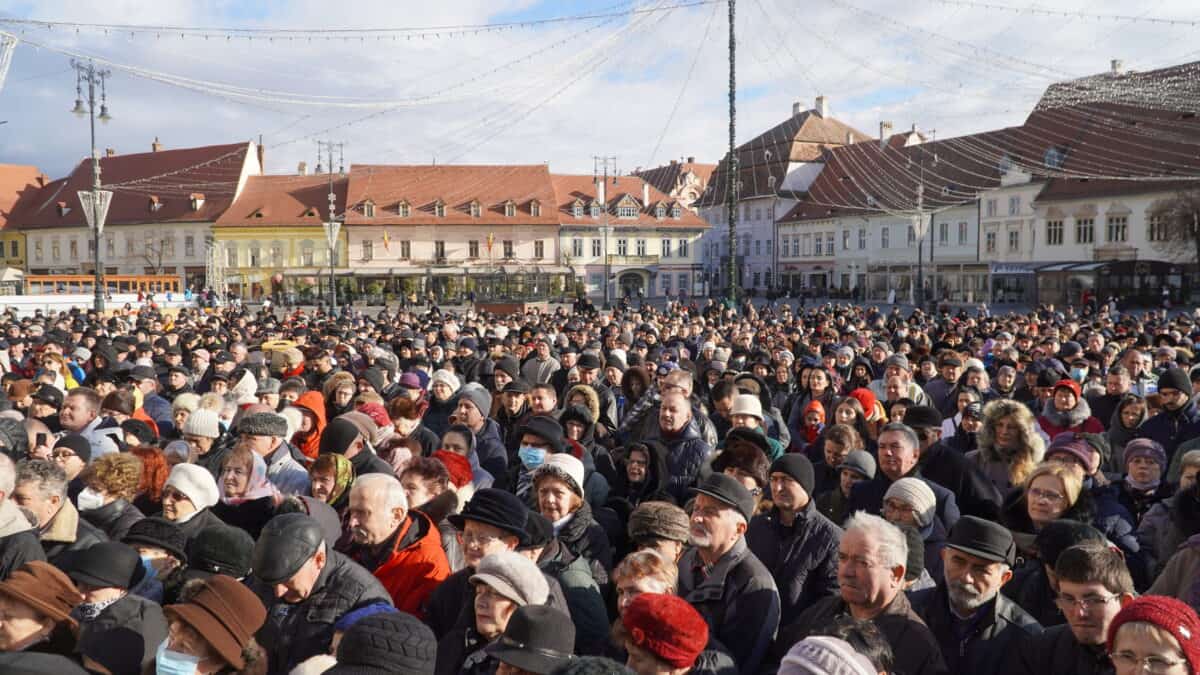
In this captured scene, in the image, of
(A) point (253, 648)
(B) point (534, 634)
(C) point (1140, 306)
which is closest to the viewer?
(B) point (534, 634)

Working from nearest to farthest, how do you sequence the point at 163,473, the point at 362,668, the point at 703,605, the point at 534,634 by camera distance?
1. the point at 362,668
2. the point at 534,634
3. the point at 703,605
4. the point at 163,473

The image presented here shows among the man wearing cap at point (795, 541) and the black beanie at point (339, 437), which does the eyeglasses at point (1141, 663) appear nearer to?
the man wearing cap at point (795, 541)

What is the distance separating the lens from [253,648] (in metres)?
3.14

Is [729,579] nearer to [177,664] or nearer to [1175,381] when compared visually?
[177,664]

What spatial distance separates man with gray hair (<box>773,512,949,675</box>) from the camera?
3.51 meters

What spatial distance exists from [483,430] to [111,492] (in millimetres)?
3026

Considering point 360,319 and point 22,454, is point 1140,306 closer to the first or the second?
point 360,319

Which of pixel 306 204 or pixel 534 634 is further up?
pixel 306 204

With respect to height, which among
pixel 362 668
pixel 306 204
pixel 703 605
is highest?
pixel 306 204

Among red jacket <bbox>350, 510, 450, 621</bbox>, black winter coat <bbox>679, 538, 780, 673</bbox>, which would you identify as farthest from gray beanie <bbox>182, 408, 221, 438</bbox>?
black winter coat <bbox>679, 538, 780, 673</bbox>

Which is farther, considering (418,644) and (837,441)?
(837,441)

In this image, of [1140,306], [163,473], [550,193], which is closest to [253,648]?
[163,473]

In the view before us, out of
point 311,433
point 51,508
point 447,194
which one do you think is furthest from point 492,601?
point 447,194

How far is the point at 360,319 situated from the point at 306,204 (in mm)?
46012
